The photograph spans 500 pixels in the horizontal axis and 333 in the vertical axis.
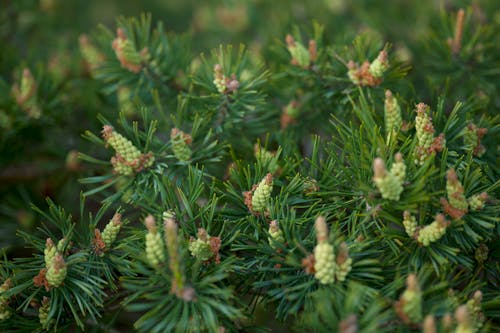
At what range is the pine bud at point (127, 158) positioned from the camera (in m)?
0.69

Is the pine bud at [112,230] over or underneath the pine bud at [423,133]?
underneath

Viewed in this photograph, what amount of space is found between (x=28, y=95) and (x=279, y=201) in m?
0.54

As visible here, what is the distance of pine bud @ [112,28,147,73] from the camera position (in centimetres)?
82

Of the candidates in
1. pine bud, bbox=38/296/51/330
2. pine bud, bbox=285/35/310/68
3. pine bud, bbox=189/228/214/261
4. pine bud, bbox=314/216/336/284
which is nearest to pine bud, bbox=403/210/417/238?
pine bud, bbox=314/216/336/284

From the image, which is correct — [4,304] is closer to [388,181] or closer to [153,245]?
[153,245]

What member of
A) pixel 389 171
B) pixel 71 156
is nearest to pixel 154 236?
pixel 389 171

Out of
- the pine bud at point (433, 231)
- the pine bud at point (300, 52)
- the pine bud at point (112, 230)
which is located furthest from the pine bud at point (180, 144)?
the pine bud at point (433, 231)

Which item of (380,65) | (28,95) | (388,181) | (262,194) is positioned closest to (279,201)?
(262,194)

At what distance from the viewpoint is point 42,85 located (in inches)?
37.9

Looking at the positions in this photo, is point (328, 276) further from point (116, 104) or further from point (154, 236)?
point (116, 104)

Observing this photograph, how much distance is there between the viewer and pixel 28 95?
913 millimetres

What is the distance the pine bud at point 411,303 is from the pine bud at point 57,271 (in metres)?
0.39

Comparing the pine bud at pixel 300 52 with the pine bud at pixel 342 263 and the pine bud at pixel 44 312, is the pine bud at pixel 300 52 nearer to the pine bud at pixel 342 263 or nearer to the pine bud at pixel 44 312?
the pine bud at pixel 342 263

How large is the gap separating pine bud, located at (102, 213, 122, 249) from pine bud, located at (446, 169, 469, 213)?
403 mm
